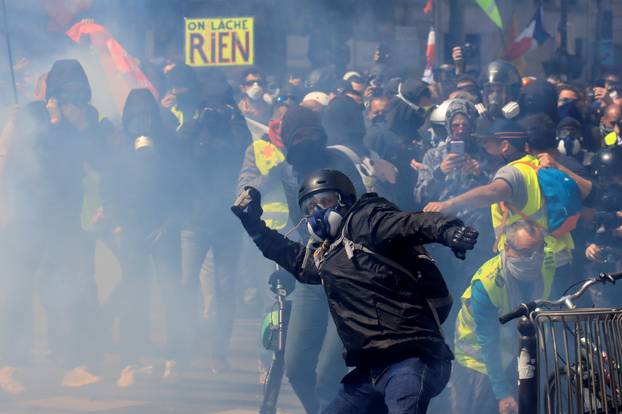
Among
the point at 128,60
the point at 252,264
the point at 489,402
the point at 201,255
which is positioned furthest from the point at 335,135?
the point at 128,60

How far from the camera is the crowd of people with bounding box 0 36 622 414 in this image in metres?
6.98

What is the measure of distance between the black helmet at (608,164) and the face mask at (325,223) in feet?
12.6

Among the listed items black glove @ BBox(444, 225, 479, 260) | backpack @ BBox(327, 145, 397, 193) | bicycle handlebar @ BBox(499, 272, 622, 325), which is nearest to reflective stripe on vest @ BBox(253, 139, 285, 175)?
backpack @ BBox(327, 145, 397, 193)

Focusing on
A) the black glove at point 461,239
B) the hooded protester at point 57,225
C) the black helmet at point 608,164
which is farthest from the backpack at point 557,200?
the hooded protester at point 57,225

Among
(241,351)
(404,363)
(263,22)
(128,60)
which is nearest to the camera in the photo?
(404,363)

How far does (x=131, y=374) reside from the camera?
844 cm

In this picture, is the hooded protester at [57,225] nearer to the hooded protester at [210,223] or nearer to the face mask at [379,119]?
the hooded protester at [210,223]

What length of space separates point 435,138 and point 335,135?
0.81m

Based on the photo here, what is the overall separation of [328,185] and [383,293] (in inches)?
20.7

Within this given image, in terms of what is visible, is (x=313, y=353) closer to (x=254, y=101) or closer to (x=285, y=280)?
(x=285, y=280)

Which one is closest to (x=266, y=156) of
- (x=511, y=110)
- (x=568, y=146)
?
(x=511, y=110)

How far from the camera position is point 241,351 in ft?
31.3

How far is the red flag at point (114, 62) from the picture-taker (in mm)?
12258

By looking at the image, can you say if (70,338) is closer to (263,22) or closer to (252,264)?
(252,264)
